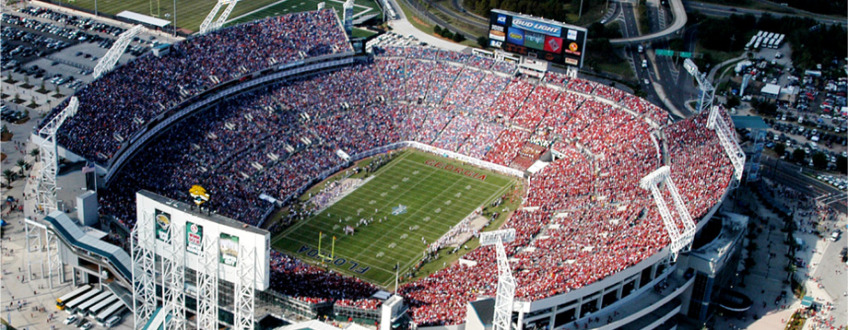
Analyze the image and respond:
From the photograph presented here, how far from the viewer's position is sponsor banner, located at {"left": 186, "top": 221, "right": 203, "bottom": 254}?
65.5 meters

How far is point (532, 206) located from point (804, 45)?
65352 millimetres

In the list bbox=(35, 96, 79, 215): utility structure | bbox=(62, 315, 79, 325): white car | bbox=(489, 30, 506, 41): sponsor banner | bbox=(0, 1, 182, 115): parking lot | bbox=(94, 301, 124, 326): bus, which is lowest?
bbox=(62, 315, 79, 325): white car

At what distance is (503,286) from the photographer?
205ft

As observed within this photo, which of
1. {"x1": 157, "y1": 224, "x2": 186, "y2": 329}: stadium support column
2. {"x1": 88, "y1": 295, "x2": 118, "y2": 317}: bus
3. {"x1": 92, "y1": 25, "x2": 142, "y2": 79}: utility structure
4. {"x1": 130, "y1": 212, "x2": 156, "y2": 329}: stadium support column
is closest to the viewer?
{"x1": 157, "y1": 224, "x2": 186, "y2": 329}: stadium support column

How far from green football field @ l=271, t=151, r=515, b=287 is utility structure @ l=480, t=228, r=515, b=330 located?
751 inches

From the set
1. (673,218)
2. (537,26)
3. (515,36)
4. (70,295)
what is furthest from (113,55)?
(673,218)

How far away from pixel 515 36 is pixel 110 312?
→ 5068cm

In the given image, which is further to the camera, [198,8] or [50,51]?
[198,8]

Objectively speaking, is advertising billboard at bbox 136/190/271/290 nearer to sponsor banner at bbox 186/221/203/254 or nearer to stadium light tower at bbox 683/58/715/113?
sponsor banner at bbox 186/221/203/254

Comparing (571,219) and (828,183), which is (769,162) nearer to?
(828,183)

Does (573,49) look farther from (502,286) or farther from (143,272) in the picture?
(143,272)

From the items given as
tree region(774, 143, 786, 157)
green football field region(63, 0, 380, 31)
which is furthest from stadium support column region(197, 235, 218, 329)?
green football field region(63, 0, 380, 31)

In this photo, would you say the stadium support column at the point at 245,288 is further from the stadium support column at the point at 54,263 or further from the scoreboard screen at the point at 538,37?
the scoreboard screen at the point at 538,37

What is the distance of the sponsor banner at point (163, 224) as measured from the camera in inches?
2623
